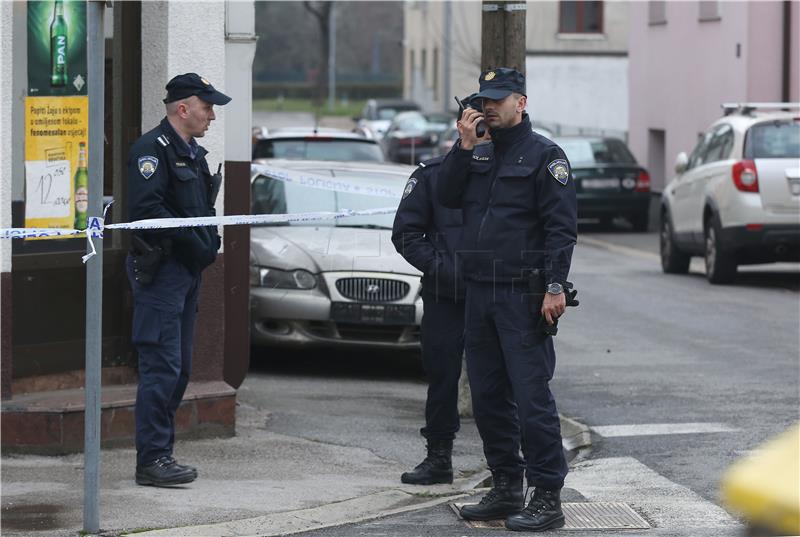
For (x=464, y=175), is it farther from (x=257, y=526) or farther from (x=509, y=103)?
(x=257, y=526)

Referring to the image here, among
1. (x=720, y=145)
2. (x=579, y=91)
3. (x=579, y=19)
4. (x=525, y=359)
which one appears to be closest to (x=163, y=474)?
(x=525, y=359)

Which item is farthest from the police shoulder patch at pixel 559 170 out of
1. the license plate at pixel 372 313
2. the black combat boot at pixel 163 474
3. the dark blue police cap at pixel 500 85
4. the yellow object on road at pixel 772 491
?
the license plate at pixel 372 313

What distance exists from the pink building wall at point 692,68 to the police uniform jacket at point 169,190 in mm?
18513

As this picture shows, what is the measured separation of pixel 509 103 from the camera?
599 centimetres

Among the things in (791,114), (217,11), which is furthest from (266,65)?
(217,11)

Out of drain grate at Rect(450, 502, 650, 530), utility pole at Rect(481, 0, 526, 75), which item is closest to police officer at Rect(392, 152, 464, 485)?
drain grate at Rect(450, 502, 650, 530)

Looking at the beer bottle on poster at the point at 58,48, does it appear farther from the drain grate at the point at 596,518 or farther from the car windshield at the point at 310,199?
the car windshield at the point at 310,199

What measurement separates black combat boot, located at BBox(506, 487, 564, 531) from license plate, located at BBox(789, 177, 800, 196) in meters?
9.80

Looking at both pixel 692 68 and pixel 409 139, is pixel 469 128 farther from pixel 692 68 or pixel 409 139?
pixel 409 139

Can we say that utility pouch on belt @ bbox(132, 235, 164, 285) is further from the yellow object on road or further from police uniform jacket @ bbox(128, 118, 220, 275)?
the yellow object on road

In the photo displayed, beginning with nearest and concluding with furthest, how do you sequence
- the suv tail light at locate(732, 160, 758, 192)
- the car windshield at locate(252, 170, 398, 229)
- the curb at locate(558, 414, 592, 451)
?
the curb at locate(558, 414, 592, 451), the car windshield at locate(252, 170, 398, 229), the suv tail light at locate(732, 160, 758, 192)

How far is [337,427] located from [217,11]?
7.64ft

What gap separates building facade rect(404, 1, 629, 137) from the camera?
Result: 4522 cm

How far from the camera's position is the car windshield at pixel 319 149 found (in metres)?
15.8
